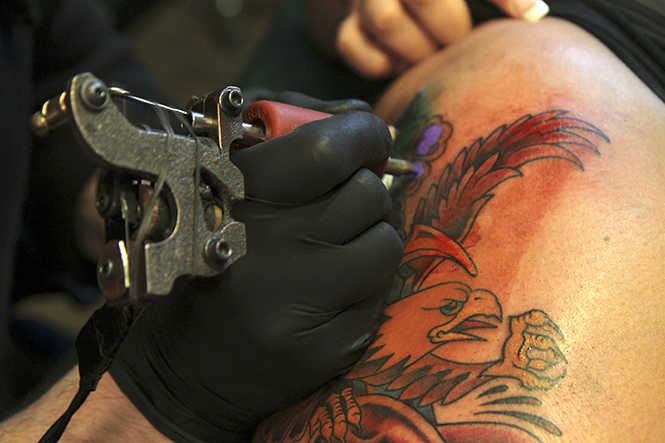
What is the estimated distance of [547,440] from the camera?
536mm

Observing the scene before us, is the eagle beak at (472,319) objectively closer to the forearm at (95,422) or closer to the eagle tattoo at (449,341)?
the eagle tattoo at (449,341)

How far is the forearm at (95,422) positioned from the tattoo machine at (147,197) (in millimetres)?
150

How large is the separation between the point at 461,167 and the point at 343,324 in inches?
13.7

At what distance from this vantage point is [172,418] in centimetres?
A: 73

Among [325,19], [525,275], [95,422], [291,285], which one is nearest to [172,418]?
[95,422]

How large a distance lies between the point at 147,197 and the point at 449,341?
43 cm

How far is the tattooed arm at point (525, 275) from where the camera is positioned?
1.89 feet

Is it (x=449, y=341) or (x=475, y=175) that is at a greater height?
(x=475, y=175)

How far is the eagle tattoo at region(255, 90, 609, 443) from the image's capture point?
57 centimetres

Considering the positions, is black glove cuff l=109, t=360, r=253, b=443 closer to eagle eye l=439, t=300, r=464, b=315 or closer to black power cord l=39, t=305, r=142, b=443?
black power cord l=39, t=305, r=142, b=443

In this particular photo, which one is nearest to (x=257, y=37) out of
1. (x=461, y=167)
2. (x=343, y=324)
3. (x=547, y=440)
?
(x=461, y=167)

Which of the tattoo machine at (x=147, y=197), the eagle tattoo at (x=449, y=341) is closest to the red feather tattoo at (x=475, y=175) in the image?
the eagle tattoo at (x=449, y=341)

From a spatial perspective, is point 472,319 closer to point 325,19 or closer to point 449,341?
point 449,341

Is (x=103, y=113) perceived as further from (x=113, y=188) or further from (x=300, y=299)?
(x=300, y=299)
